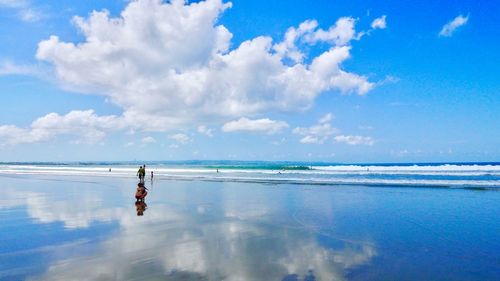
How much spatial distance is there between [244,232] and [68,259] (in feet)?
19.1

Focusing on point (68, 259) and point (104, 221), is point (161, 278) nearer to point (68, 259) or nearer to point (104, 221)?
point (68, 259)

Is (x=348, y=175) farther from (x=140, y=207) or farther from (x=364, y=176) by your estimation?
(x=140, y=207)

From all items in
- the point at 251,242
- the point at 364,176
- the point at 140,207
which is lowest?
the point at 251,242

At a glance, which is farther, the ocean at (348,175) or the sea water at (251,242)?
the ocean at (348,175)

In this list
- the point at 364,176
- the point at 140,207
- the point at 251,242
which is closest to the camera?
the point at 251,242

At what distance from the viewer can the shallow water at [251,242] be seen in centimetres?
833

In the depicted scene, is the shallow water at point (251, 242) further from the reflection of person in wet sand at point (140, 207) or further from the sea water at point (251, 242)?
the reflection of person in wet sand at point (140, 207)

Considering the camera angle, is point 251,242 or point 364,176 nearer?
point 251,242

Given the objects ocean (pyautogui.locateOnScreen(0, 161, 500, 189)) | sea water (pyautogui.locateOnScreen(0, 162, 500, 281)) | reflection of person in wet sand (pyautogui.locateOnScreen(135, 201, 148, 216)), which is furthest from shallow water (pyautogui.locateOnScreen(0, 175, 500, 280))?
ocean (pyautogui.locateOnScreen(0, 161, 500, 189))

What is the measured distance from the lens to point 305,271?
27.4 ft

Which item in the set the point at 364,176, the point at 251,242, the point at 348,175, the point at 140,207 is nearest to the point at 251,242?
the point at 251,242

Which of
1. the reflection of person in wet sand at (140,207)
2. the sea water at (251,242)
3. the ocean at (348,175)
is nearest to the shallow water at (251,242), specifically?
the sea water at (251,242)

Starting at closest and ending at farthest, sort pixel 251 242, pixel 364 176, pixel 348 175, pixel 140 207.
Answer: pixel 251 242 → pixel 140 207 → pixel 364 176 → pixel 348 175

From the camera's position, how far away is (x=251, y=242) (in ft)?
37.0
